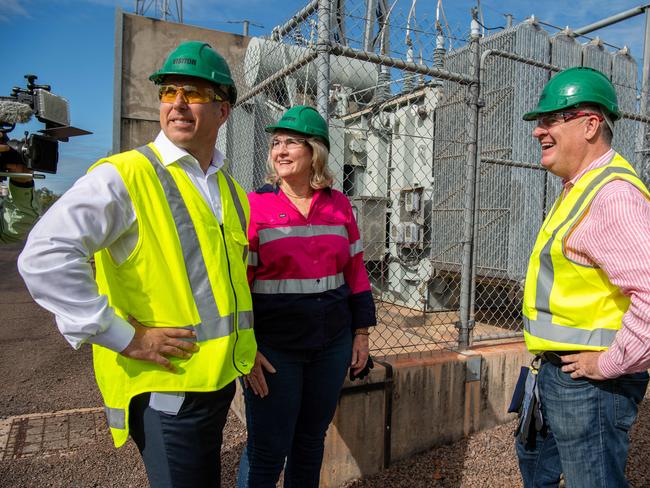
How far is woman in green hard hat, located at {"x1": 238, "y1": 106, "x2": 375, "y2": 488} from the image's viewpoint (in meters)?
2.24

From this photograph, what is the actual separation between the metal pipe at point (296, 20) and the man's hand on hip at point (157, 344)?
7.64ft

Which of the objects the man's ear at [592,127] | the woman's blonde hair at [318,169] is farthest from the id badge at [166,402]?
the man's ear at [592,127]

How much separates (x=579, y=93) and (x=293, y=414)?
6.06 ft

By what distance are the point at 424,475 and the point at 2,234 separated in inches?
116

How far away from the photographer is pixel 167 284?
4.97ft

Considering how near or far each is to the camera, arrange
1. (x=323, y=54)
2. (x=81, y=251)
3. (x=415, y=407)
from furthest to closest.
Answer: (x=415, y=407) → (x=323, y=54) → (x=81, y=251)

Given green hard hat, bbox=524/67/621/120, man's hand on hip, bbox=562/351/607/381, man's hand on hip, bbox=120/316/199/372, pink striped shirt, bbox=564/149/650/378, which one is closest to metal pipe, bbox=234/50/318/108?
green hard hat, bbox=524/67/621/120

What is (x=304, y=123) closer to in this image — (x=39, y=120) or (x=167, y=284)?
(x=167, y=284)

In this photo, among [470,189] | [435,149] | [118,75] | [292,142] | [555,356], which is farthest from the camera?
[118,75]

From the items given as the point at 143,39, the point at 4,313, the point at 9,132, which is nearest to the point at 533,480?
the point at 9,132

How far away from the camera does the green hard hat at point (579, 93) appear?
1.89 metres

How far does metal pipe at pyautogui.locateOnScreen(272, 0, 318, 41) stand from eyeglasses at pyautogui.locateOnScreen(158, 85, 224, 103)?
5.24 ft

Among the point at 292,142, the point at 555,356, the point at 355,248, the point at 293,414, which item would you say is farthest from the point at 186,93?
the point at 555,356

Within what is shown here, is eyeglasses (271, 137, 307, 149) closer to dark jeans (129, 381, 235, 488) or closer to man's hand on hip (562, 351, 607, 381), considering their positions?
dark jeans (129, 381, 235, 488)
